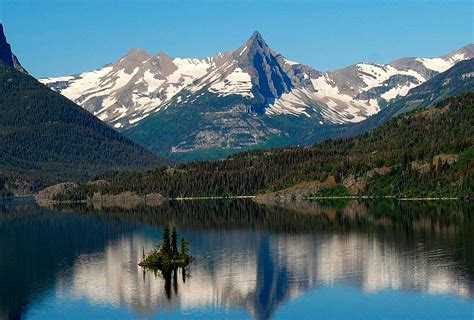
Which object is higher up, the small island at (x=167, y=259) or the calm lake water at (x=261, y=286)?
the small island at (x=167, y=259)

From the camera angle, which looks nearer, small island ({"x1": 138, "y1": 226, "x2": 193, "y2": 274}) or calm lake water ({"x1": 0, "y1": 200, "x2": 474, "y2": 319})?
calm lake water ({"x1": 0, "y1": 200, "x2": 474, "y2": 319})

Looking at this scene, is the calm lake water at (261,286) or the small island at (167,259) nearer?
the calm lake water at (261,286)

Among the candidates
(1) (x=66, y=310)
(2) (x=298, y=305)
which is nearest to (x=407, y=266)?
(2) (x=298, y=305)

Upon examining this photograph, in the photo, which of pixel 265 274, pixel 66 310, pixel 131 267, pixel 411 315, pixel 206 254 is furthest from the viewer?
pixel 206 254

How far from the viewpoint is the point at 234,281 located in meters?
158

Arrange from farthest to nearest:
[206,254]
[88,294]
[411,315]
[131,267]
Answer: [206,254], [131,267], [88,294], [411,315]

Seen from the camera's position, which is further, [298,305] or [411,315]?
[298,305]

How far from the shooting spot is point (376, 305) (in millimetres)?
137625

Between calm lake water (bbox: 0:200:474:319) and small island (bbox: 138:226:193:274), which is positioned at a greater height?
small island (bbox: 138:226:193:274)

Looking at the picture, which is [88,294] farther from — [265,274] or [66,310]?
[265,274]

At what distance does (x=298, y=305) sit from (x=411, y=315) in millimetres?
17670

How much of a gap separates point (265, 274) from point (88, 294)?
3232cm

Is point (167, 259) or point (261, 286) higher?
point (167, 259)

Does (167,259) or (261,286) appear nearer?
(261,286)
